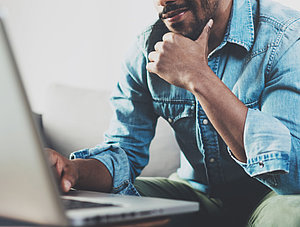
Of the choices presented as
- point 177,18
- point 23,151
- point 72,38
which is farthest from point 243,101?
point 72,38

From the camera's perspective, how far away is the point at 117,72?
2428mm

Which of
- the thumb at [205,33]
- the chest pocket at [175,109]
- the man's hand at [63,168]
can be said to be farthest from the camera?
the chest pocket at [175,109]

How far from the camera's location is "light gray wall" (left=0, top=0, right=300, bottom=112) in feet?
7.68

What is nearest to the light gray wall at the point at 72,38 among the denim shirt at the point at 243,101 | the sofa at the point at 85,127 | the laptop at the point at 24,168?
the sofa at the point at 85,127

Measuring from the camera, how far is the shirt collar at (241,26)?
103cm

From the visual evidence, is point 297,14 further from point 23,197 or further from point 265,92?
point 23,197

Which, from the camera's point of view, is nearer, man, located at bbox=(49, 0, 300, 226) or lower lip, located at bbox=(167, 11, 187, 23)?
man, located at bbox=(49, 0, 300, 226)

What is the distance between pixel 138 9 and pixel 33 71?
2.54 ft

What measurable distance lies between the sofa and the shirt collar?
70 cm

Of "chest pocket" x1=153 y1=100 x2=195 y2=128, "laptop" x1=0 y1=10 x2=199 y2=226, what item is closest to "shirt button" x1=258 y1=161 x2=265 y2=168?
"chest pocket" x1=153 y1=100 x2=195 y2=128

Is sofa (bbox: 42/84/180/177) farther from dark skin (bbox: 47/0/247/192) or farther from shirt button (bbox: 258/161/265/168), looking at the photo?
shirt button (bbox: 258/161/265/168)

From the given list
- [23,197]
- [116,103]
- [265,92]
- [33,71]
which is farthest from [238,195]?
[33,71]

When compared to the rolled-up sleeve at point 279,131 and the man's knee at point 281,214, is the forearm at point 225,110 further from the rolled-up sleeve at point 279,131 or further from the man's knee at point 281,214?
the man's knee at point 281,214

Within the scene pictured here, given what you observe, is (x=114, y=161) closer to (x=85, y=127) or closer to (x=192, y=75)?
(x=192, y=75)
